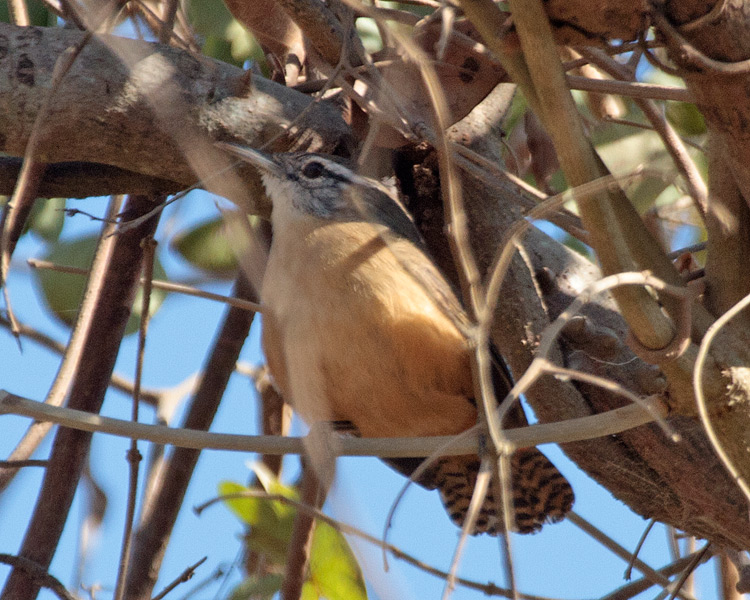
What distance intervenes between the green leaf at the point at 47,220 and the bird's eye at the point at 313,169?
121 centimetres

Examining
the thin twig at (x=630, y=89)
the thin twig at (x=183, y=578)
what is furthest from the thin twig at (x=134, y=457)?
the thin twig at (x=630, y=89)

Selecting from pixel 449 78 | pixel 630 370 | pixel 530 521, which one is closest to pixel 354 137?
pixel 449 78

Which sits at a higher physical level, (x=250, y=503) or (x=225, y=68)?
(x=225, y=68)

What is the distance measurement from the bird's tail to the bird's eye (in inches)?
47.7

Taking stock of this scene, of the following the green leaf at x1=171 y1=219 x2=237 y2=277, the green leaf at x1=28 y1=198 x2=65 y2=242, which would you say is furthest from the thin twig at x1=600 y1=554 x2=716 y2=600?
the green leaf at x1=28 y1=198 x2=65 y2=242

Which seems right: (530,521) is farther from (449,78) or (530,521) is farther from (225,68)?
(225,68)

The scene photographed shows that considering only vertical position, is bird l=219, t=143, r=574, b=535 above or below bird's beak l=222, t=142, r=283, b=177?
below

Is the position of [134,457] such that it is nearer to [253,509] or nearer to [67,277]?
[253,509]

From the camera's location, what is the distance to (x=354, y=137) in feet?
11.5

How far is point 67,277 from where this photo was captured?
154 inches

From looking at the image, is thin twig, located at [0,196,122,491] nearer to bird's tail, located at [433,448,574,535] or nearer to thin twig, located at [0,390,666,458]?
bird's tail, located at [433,448,574,535]

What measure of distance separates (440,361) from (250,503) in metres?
0.78

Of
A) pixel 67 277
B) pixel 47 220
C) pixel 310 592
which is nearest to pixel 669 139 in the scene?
pixel 310 592

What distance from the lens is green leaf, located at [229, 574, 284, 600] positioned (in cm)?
266
